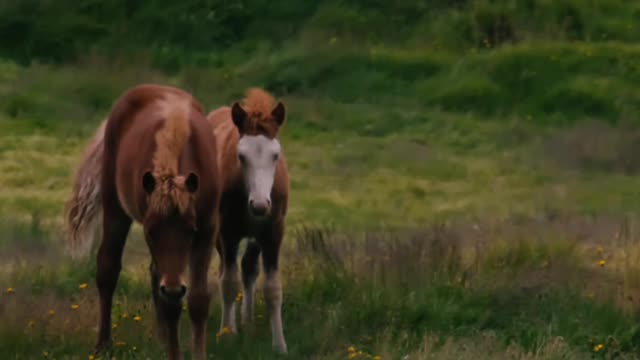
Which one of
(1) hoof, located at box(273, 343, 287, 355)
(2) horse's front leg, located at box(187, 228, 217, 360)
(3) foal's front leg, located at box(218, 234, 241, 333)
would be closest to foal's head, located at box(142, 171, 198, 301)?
(2) horse's front leg, located at box(187, 228, 217, 360)

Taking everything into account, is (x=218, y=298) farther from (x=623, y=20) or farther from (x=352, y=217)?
(x=623, y=20)

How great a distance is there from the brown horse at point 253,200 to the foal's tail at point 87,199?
0.88 metres

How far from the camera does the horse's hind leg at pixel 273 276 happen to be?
9742mm

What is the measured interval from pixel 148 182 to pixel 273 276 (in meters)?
2.06

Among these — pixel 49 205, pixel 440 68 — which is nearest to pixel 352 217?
pixel 49 205

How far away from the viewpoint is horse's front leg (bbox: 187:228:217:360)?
29.2 ft

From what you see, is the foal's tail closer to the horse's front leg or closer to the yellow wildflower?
the yellow wildflower

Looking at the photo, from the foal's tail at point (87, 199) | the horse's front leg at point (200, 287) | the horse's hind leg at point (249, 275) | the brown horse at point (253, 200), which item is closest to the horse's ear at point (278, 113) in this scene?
the brown horse at point (253, 200)

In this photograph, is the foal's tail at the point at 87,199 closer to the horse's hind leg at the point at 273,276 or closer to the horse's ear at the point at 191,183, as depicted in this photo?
the horse's hind leg at the point at 273,276

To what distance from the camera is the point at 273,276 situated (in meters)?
9.99

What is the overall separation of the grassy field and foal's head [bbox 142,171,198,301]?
1.27 m

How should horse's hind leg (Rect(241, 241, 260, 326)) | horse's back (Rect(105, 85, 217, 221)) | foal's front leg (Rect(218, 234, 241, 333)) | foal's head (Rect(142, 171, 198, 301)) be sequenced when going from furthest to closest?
horse's hind leg (Rect(241, 241, 260, 326)) → foal's front leg (Rect(218, 234, 241, 333)) → horse's back (Rect(105, 85, 217, 221)) → foal's head (Rect(142, 171, 198, 301))

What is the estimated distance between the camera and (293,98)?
22.6 metres

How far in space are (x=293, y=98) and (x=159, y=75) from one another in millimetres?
2602
